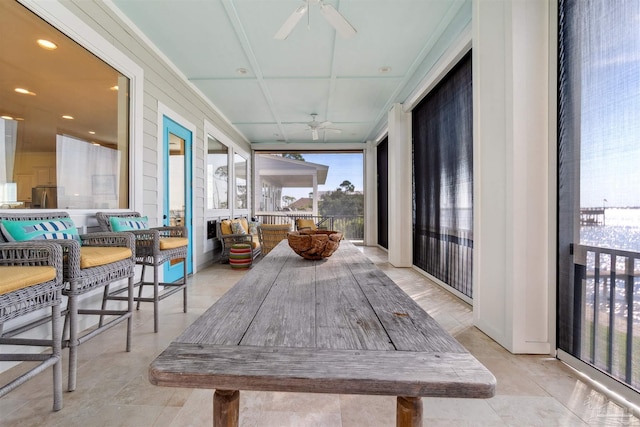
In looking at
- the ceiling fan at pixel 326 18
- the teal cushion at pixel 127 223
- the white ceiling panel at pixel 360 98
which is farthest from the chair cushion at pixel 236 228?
the ceiling fan at pixel 326 18

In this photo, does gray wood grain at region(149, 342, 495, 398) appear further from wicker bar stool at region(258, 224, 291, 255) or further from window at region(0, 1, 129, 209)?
wicker bar stool at region(258, 224, 291, 255)

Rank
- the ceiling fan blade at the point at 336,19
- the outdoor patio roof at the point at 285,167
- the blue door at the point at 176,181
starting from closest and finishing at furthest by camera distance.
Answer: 1. the ceiling fan blade at the point at 336,19
2. the blue door at the point at 176,181
3. the outdoor patio roof at the point at 285,167

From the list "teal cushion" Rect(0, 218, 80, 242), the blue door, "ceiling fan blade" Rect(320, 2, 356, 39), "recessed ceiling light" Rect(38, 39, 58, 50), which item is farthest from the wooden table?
the blue door

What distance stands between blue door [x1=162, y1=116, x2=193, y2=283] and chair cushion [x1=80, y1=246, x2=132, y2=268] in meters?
1.68

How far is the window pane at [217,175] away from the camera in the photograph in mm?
5105

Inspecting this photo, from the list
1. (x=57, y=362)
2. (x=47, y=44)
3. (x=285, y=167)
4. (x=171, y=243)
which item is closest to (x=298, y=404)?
(x=57, y=362)

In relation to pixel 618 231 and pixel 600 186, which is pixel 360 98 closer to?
pixel 600 186

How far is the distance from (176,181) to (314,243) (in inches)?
118

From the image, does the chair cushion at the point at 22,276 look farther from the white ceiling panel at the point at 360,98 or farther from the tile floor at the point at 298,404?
the white ceiling panel at the point at 360,98

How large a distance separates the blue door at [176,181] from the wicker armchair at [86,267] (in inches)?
62.8

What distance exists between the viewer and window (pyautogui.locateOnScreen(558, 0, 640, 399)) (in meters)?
1.46

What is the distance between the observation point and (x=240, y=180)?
7023 millimetres

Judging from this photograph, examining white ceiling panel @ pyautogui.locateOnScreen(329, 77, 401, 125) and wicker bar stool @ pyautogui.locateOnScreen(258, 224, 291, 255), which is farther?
wicker bar stool @ pyautogui.locateOnScreen(258, 224, 291, 255)

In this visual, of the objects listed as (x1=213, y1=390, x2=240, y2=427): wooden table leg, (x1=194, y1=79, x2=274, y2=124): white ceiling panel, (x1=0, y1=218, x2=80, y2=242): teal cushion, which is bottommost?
(x1=213, y1=390, x2=240, y2=427): wooden table leg
